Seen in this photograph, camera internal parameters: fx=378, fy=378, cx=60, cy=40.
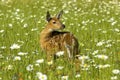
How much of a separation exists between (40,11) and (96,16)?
3573 mm

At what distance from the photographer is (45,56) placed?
27.9 feet

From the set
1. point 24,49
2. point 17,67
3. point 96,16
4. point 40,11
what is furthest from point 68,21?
point 17,67

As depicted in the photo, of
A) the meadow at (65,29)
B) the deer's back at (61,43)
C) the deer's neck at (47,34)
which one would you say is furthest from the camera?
the deer's neck at (47,34)

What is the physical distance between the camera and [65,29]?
14.3 m

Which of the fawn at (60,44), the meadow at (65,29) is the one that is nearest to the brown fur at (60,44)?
the fawn at (60,44)

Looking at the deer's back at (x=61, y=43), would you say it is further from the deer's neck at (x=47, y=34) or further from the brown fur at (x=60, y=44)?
the deer's neck at (x=47, y=34)

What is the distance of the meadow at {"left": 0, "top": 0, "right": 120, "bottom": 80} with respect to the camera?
22.8ft

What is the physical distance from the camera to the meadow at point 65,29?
6945mm

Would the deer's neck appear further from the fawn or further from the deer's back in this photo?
the deer's back

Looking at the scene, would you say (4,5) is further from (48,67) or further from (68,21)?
(48,67)

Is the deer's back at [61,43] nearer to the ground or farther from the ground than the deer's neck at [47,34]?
farther from the ground

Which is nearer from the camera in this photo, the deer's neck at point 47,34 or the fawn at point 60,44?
the fawn at point 60,44

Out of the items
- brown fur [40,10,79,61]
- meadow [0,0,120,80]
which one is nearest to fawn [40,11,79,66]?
brown fur [40,10,79,61]

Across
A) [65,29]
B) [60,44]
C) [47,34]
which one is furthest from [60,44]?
[65,29]
